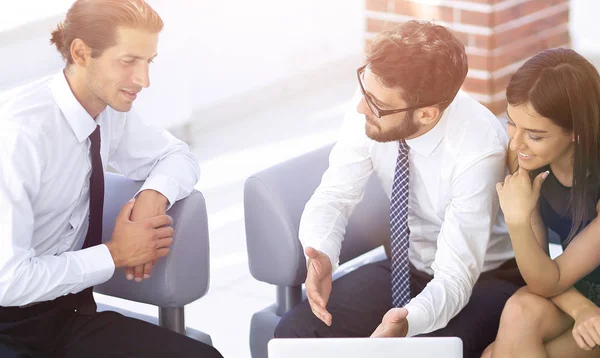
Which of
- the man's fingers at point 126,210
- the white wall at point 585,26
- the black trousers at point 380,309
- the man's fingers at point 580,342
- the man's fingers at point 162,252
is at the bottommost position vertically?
the white wall at point 585,26

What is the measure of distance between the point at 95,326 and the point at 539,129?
115 centimetres

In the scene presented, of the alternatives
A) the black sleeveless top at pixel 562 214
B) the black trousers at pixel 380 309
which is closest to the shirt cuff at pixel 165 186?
the black trousers at pixel 380 309

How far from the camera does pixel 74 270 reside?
2.16 m

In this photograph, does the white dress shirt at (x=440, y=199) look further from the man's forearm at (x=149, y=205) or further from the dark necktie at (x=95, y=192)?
the dark necktie at (x=95, y=192)

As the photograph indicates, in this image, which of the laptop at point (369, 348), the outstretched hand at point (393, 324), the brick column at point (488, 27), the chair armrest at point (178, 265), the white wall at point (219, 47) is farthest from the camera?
the white wall at point (219, 47)

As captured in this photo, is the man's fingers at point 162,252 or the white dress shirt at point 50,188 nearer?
the white dress shirt at point 50,188

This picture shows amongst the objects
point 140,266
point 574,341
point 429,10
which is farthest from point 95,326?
point 429,10

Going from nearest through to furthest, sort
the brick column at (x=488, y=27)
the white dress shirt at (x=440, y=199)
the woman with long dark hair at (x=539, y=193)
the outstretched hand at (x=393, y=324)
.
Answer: the outstretched hand at (x=393, y=324)
the woman with long dark hair at (x=539, y=193)
the white dress shirt at (x=440, y=199)
the brick column at (x=488, y=27)

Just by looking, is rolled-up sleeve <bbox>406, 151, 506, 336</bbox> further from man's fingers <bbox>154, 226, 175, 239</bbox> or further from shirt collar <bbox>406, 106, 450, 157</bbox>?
man's fingers <bbox>154, 226, 175, 239</bbox>

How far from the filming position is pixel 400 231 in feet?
7.96

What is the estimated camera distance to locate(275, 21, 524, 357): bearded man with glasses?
2271 mm

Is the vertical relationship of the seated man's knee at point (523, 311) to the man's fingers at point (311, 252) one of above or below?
below

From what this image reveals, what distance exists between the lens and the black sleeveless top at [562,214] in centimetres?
227

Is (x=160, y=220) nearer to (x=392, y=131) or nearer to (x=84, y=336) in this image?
(x=84, y=336)
